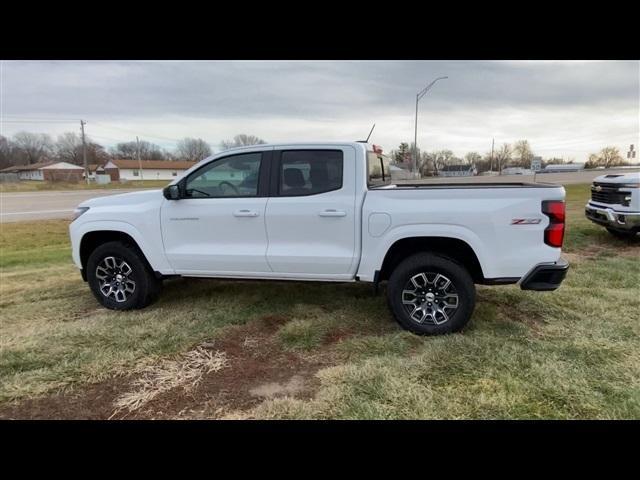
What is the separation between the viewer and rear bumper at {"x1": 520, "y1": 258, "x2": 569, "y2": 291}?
11.9 feet

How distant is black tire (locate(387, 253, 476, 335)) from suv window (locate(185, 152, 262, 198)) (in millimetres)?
1750

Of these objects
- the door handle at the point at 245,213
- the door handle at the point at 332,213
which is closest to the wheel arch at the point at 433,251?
the door handle at the point at 332,213

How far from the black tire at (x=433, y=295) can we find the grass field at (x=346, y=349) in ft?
0.46

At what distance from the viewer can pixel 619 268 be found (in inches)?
239

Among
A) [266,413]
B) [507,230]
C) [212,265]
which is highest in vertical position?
[507,230]

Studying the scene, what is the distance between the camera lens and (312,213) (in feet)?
13.4

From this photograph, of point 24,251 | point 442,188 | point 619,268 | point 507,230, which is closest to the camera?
point 507,230

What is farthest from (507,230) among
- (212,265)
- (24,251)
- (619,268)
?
(24,251)

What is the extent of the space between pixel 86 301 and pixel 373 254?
3726 mm

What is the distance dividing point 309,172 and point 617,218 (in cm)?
615

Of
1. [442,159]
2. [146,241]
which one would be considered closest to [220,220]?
[146,241]

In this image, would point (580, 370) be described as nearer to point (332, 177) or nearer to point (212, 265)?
point (332, 177)

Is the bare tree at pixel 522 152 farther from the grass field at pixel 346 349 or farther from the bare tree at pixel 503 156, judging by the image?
the grass field at pixel 346 349

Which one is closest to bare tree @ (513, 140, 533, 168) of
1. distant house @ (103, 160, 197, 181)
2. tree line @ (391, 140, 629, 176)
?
tree line @ (391, 140, 629, 176)
